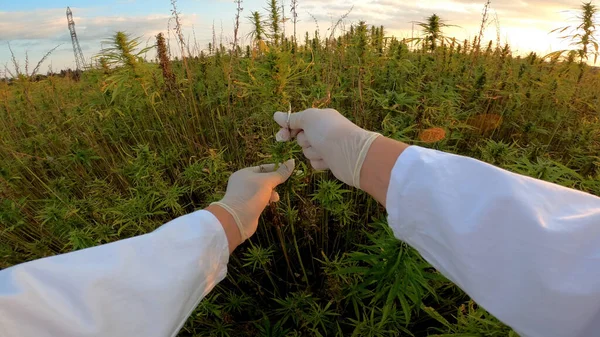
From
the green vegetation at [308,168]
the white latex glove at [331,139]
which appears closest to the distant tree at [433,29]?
the green vegetation at [308,168]

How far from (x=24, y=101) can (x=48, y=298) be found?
4.80 m

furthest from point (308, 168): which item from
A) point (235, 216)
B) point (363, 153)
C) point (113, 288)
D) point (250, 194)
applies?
point (113, 288)

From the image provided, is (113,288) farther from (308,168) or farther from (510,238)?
(308,168)

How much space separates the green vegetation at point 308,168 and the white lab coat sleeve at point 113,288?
1.76 feet

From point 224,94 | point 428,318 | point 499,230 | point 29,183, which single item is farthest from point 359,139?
point 29,183

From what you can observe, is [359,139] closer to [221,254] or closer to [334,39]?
[221,254]

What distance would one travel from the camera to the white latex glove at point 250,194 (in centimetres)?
134

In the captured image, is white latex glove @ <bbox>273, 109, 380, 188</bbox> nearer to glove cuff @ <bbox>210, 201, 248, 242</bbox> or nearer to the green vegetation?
the green vegetation

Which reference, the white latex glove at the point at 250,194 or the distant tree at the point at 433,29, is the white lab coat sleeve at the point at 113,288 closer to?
the white latex glove at the point at 250,194

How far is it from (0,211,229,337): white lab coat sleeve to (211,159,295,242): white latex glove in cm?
26

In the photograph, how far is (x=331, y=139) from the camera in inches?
52.5

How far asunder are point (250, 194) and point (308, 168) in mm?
588

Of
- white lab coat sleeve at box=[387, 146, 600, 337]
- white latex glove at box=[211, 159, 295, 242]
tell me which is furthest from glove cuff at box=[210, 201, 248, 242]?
white lab coat sleeve at box=[387, 146, 600, 337]

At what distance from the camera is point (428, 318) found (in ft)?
5.84
